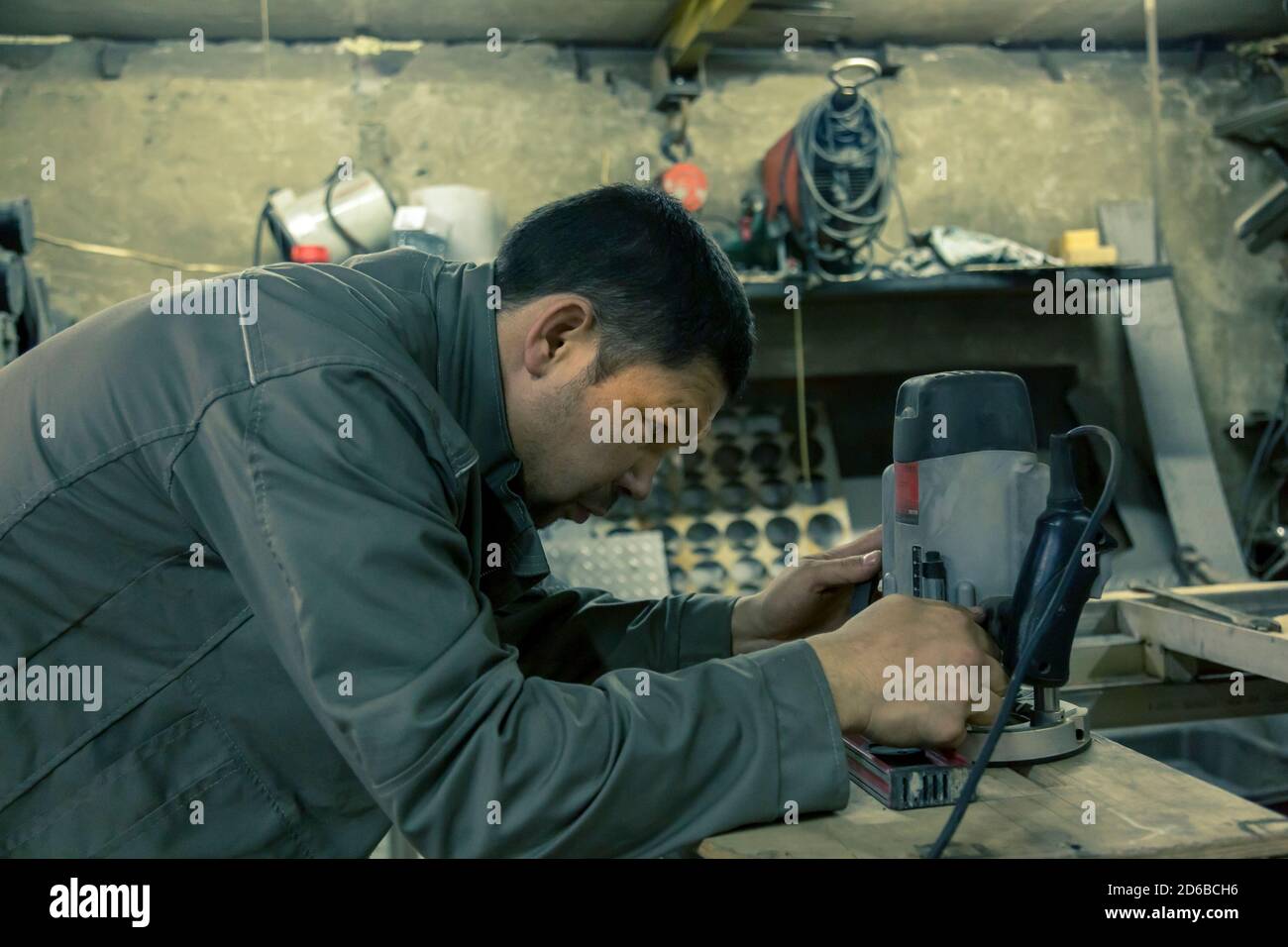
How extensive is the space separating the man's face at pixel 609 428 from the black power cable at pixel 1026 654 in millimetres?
387

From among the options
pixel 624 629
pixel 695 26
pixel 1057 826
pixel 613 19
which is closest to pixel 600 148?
pixel 613 19

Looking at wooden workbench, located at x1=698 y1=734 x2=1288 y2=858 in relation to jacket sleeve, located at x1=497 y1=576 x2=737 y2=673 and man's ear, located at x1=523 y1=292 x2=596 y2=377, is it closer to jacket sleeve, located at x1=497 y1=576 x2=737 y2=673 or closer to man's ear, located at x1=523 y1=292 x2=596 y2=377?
jacket sleeve, located at x1=497 y1=576 x2=737 y2=673

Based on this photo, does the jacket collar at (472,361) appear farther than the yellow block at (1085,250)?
No

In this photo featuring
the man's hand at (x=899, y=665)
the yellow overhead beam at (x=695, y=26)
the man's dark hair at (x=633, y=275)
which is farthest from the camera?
the yellow overhead beam at (x=695, y=26)

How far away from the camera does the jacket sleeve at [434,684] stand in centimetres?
82

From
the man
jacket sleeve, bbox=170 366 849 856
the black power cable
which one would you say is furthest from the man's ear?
the black power cable

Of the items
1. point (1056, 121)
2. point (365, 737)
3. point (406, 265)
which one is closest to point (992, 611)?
point (365, 737)

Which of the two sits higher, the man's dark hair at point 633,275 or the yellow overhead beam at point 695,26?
the yellow overhead beam at point 695,26

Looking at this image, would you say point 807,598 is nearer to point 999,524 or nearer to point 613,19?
point 999,524

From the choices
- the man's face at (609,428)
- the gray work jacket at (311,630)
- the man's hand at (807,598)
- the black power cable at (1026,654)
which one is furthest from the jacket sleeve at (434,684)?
the man's hand at (807,598)

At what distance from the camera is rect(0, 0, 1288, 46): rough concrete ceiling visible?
350cm

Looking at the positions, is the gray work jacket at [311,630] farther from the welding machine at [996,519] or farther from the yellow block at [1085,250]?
the yellow block at [1085,250]

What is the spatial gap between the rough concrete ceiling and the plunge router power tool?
2.80 meters

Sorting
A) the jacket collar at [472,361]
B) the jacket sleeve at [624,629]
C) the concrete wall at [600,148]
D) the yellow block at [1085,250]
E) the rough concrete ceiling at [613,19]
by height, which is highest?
the rough concrete ceiling at [613,19]
